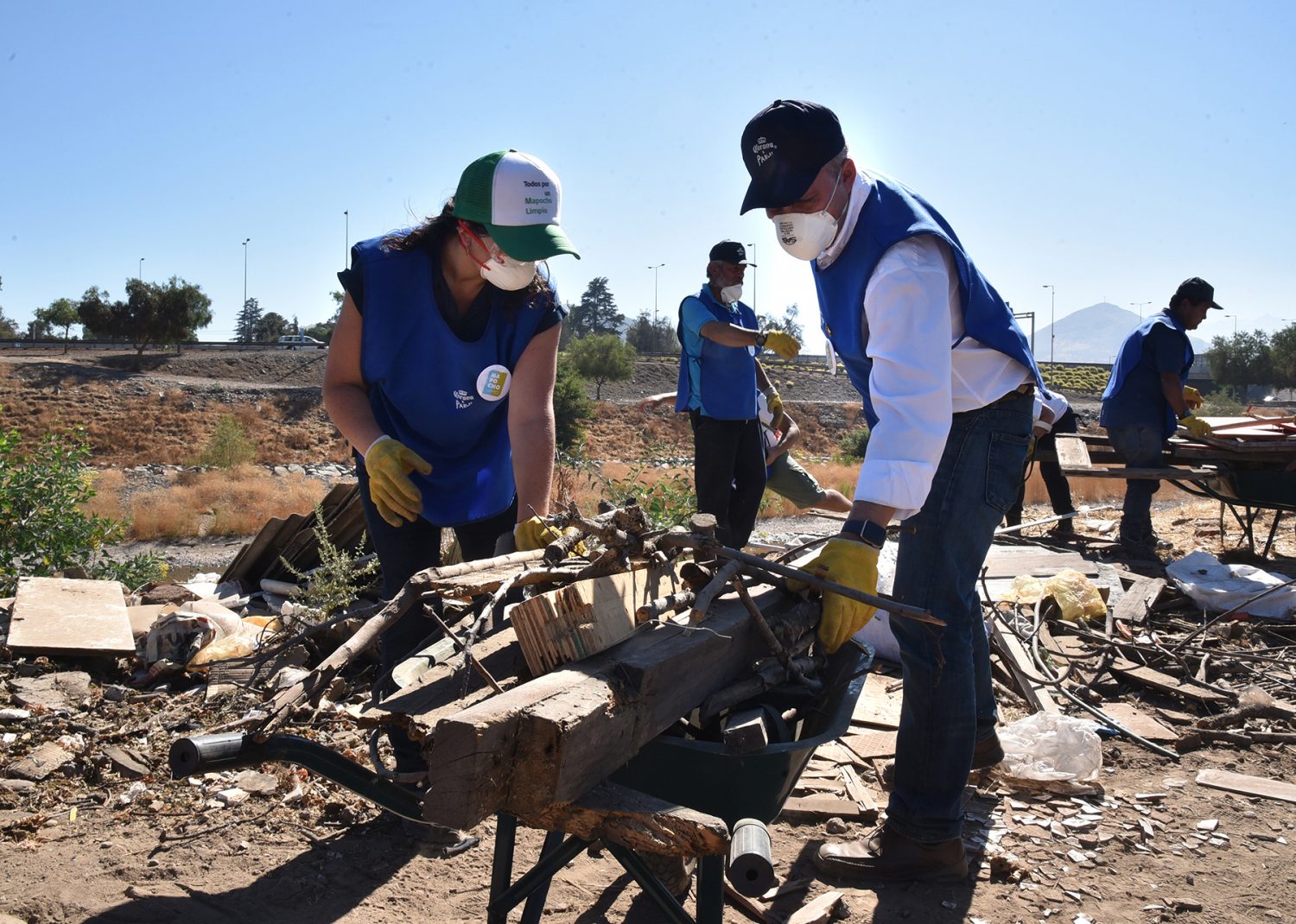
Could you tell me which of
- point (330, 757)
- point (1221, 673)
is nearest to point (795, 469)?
point (1221, 673)

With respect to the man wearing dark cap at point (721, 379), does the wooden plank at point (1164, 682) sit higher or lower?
lower

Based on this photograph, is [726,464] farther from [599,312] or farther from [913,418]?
[599,312]

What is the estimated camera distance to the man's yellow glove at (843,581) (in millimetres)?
2207

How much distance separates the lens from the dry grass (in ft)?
51.1

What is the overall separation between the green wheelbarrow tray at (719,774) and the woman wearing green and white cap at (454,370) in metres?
1.02

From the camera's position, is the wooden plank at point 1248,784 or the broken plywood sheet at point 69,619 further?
the broken plywood sheet at point 69,619

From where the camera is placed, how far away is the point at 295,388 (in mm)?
38875

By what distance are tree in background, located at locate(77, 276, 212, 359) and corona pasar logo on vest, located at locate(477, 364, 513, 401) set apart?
4645 cm

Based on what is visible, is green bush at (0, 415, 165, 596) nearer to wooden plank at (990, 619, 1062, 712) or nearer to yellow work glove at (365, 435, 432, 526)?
yellow work glove at (365, 435, 432, 526)

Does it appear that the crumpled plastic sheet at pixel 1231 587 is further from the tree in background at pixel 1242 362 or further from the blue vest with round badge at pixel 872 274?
the tree in background at pixel 1242 362

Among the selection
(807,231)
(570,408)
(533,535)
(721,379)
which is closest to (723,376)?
(721,379)

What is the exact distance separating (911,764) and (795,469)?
15.2 ft

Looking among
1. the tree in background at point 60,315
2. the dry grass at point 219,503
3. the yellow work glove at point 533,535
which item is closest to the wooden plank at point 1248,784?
the yellow work glove at point 533,535

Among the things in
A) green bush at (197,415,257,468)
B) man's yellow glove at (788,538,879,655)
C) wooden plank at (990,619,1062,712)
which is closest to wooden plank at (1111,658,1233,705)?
wooden plank at (990,619,1062,712)
